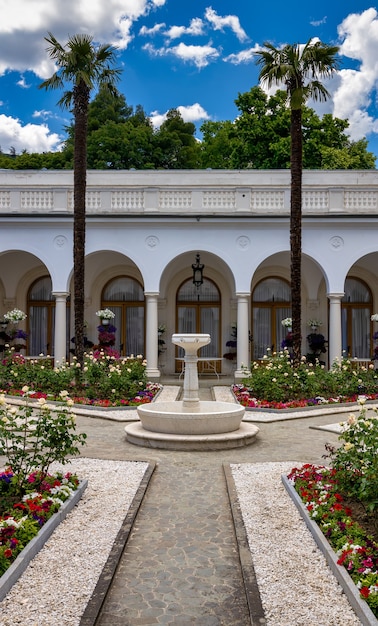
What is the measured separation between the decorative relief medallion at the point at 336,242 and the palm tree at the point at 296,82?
3.00 metres

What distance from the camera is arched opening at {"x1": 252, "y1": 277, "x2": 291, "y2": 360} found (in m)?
22.3

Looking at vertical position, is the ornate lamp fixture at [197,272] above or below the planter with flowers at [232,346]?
above

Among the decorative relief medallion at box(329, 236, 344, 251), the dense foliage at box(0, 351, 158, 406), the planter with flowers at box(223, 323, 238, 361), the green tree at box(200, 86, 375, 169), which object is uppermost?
the green tree at box(200, 86, 375, 169)

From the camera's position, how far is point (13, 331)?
734 inches

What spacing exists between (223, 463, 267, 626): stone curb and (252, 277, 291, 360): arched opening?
15261 millimetres

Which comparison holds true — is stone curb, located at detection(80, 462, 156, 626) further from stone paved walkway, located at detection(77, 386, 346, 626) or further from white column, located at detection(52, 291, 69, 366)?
white column, located at detection(52, 291, 69, 366)

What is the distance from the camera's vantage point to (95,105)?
138ft

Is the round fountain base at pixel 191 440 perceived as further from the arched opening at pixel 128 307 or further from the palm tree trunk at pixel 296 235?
the arched opening at pixel 128 307

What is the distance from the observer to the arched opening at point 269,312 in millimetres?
22266

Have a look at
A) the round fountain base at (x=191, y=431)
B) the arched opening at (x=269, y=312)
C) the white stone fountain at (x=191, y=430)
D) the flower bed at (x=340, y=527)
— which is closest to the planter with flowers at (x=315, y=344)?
the arched opening at (x=269, y=312)

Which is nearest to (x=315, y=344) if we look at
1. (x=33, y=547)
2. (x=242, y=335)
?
(x=242, y=335)

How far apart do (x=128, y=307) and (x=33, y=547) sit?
17613 millimetres

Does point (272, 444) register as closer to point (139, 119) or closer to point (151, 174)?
point (151, 174)

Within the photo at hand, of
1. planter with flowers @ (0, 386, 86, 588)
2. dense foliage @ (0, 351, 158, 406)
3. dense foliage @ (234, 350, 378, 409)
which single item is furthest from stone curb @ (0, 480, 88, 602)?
dense foliage @ (234, 350, 378, 409)
